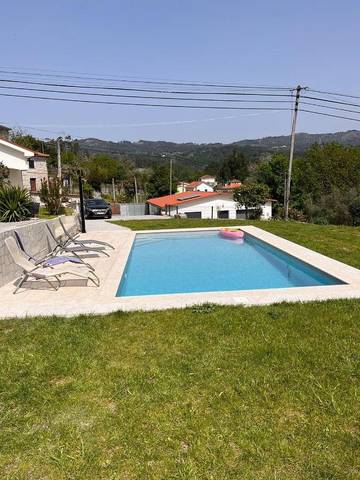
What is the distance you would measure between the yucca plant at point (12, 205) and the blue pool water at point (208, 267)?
17.2 feet

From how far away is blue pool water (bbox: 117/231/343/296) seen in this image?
823 cm

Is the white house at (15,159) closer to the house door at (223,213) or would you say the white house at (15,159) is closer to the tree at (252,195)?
the house door at (223,213)

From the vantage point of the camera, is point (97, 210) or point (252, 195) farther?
point (252, 195)

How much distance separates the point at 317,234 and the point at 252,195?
2154 centimetres

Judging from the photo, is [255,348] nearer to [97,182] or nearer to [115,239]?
[115,239]

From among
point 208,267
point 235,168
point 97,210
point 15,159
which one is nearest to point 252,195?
point 97,210

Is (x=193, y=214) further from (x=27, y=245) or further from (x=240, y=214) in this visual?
(x=27, y=245)

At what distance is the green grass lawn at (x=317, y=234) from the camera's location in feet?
32.3

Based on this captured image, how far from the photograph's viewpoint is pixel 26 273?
7.21m

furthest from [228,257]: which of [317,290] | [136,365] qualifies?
[136,365]

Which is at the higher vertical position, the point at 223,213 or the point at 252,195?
the point at 252,195

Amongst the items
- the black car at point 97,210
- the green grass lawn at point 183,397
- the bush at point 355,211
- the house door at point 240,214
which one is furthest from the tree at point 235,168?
the green grass lawn at point 183,397

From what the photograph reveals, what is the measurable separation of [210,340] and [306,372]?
1254 millimetres

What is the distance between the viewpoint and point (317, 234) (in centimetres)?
1300
